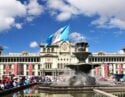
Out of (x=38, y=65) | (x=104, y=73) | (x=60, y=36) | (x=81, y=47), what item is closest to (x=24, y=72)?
(x=38, y=65)

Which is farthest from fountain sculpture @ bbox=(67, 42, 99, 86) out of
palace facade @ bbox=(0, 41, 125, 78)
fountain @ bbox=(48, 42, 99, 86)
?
palace facade @ bbox=(0, 41, 125, 78)

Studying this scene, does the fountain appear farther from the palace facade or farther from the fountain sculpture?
the palace facade

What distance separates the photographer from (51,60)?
145m

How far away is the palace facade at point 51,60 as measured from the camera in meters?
145

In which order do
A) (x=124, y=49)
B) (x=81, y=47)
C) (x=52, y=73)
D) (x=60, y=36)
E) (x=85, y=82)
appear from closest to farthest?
(x=85, y=82)
(x=81, y=47)
(x=60, y=36)
(x=52, y=73)
(x=124, y=49)

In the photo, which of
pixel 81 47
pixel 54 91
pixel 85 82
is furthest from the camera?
pixel 81 47

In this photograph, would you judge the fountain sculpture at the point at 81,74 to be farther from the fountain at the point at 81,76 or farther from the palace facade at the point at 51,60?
the palace facade at the point at 51,60

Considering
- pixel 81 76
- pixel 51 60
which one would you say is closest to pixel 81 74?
pixel 81 76

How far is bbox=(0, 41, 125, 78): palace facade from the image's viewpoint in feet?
476

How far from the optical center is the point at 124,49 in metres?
159

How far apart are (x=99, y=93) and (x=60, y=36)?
43.2 m

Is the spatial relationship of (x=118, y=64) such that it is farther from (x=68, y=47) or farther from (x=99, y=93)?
(x=99, y=93)

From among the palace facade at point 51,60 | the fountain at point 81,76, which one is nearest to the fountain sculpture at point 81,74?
the fountain at point 81,76

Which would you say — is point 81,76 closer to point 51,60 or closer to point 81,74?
point 81,74
